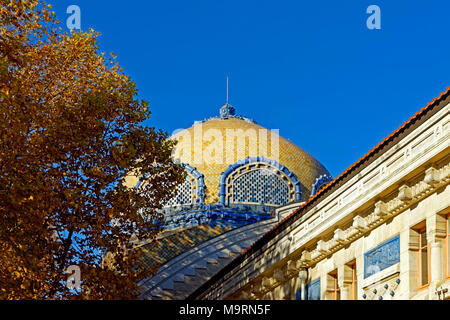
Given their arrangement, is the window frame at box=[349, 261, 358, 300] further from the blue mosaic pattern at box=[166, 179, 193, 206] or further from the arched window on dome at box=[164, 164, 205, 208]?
the blue mosaic pattern at box=[166, 179, 193, 206]

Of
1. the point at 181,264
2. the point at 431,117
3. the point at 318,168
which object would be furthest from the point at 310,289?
the point at 318,168

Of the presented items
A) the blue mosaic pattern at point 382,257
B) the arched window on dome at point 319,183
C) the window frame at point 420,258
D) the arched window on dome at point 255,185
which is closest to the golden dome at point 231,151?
the arched window on dome at point 319,183

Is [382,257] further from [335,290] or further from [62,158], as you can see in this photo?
[62,158]

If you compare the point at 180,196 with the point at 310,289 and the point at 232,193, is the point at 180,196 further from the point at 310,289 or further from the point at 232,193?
the point at 310,289

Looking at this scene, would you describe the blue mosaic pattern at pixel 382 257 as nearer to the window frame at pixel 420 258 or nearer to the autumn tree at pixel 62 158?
the window frame at pixel 420 258

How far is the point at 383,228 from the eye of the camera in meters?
19.0

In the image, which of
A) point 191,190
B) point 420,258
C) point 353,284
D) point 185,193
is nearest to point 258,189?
point 191,190

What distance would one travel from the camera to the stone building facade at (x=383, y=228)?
16.9 meters

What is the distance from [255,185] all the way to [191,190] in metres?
3.38

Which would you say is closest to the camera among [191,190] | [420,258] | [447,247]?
[447,247]

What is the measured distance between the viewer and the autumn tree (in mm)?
20766

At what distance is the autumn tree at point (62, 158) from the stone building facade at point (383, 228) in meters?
4.42
